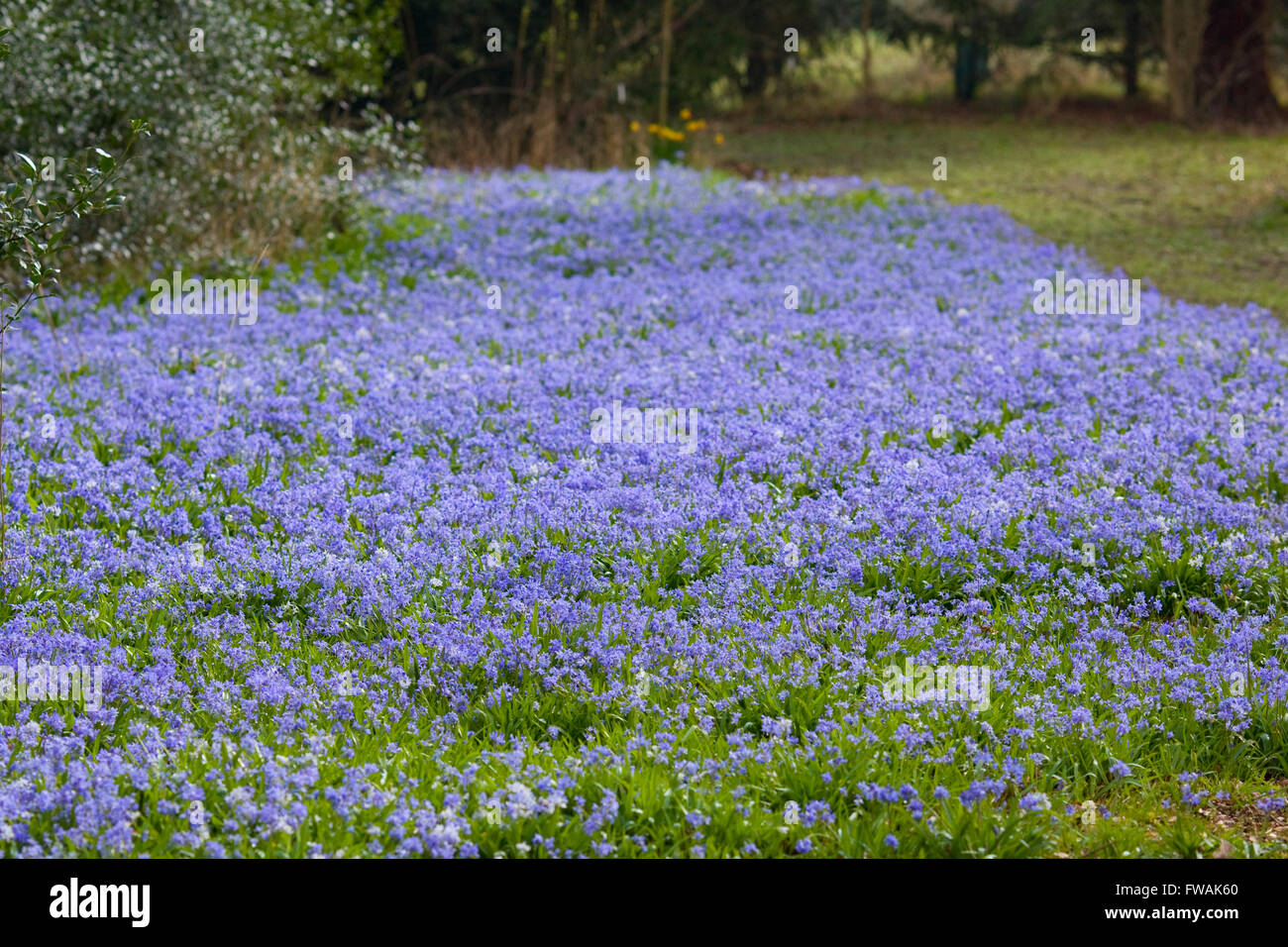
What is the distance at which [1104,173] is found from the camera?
63.3 feet

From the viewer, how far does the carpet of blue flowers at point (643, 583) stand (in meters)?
3.66

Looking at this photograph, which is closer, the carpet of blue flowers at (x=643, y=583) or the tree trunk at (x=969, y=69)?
the carpet of blue flowers at (x=643, y=583)

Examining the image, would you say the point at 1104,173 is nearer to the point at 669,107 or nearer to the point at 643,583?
the point at 669,107

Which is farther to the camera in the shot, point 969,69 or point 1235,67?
point 969,69

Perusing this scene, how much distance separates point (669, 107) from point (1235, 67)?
36.5 feet

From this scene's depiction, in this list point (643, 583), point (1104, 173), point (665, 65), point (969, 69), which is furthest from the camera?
point (969, 69)

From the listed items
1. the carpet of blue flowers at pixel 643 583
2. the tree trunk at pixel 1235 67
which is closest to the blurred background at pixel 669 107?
the tree trunk at pixel 1235 67

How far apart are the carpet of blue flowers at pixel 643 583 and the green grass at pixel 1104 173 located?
133 inches

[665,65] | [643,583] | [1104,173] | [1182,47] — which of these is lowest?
[643,583]

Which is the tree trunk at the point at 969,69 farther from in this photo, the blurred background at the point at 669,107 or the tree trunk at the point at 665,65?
the tree trunk at the point at 665,65

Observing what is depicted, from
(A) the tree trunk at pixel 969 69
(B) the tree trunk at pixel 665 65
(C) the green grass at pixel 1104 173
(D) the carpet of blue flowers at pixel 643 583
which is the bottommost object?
(D) the carpet of blue flowers at pixel 643 583

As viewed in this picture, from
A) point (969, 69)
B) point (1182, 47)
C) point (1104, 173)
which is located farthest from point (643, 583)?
point (969, 69)

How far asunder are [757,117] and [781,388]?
20563 millimetres
